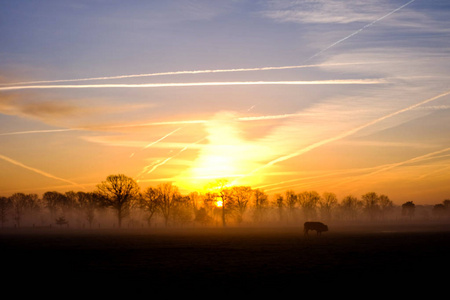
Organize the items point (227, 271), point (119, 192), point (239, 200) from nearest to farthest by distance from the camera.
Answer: point (227, 271) → point (119, 192) → point (239, 200)

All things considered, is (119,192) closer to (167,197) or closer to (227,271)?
(167,197)

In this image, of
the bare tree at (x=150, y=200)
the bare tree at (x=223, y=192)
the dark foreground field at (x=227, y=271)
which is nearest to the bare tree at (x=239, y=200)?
the bare tree at (x=223, y=192)

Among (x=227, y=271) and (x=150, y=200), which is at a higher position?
(x=150, y=200)

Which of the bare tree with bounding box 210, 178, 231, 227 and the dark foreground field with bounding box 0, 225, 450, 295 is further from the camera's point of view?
the bare tree with bounding box 210, 178, 231, 227

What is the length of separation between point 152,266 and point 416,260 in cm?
2034

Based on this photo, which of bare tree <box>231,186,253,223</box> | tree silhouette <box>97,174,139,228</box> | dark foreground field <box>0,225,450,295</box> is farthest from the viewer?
bare tree <box>231,186,253,223</box>

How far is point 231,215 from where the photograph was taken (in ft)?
543

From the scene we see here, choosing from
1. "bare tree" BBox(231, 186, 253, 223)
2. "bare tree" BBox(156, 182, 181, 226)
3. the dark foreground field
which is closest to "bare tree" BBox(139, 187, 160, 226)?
"bare tree" BBox(156, 182, 181, 226)

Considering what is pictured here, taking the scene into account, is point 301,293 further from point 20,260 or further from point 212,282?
point 20,260

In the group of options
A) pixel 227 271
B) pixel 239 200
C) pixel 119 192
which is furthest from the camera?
pixel 239 200

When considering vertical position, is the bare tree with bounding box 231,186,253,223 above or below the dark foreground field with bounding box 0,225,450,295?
above

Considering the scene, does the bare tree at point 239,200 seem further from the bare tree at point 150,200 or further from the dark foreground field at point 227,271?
the dark foreground field at point 227,271

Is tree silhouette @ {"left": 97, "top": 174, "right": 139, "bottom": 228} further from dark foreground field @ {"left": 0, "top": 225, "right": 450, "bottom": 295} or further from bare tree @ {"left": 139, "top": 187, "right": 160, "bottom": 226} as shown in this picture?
dark foreground field @ {"left": 0, "top": 225, "right": 450, "bottom": 295}

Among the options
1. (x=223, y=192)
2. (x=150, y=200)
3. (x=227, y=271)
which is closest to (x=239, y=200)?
(x=223, y=192)
